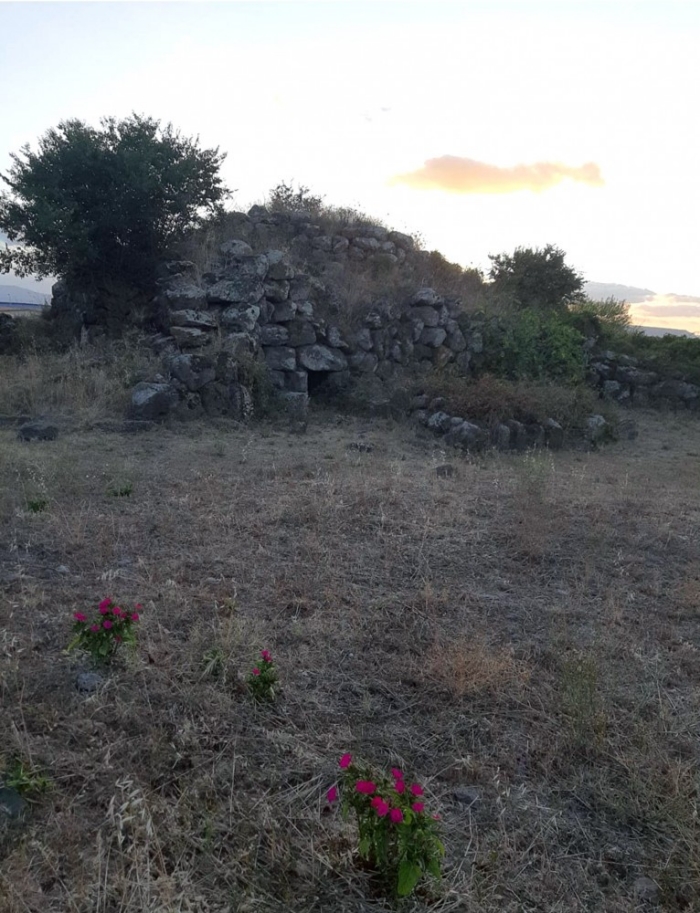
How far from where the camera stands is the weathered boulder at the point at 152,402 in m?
10.3

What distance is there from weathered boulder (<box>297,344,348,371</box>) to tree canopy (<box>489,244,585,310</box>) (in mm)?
5913

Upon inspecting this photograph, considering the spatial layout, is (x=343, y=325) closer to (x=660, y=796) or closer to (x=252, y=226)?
(x=252, y=226)

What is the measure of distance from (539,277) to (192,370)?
9.62 m

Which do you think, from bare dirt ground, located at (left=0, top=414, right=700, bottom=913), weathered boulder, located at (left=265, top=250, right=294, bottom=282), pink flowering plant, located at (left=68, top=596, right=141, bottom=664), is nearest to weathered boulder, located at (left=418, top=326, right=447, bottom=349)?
weathered boulder, located at (left=265, top=250, right=294, bottom=282)

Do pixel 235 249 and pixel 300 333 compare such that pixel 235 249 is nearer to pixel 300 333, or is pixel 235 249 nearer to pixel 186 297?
pixel 186 297

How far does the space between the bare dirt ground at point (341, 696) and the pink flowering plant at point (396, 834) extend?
5.0 inches

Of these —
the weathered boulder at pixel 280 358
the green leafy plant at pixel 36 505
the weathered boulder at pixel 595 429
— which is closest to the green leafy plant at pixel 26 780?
the green leafy plant at pixel 36 505

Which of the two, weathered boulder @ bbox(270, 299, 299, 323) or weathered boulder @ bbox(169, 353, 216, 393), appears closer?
weathered boulder @ bbox(169, 353, 216, 393)

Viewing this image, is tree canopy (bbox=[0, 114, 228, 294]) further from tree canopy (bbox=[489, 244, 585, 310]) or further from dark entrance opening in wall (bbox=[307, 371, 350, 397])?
tree canopy (bbox=[489, 244, 585, 310])

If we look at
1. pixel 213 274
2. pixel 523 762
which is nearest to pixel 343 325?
pixel 213 274

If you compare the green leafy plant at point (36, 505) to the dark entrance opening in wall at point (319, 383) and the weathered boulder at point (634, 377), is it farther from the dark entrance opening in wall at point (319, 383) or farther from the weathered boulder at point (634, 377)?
the weathered boulder at point (634, 377)

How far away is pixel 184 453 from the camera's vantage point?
28.5ft

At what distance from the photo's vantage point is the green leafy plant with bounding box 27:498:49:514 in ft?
19.9

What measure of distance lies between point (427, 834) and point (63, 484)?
17.7ft
